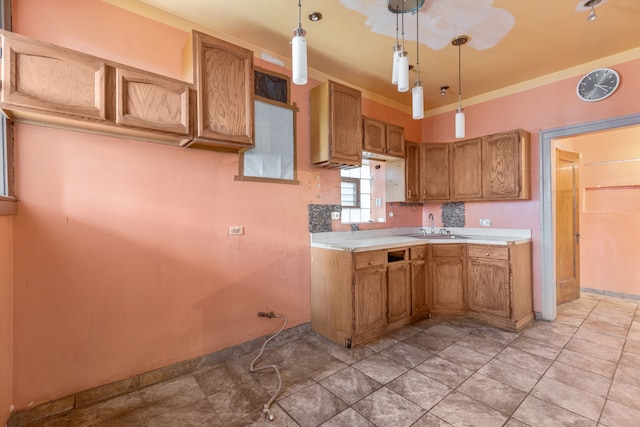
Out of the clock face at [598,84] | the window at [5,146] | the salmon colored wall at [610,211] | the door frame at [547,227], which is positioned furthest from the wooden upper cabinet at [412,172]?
the window at [5,146]

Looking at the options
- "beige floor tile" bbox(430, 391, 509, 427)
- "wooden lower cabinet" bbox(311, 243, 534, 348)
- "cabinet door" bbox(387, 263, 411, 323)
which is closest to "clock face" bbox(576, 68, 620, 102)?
"wooden lower cabinet" bbox(311, 243, 534, 348)

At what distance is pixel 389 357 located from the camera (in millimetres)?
2508

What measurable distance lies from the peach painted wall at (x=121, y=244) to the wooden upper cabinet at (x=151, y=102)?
306 mm

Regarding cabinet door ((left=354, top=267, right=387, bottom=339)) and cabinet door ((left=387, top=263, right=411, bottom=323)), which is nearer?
cabinet door ((left=354, top=267, right=387, bottom=339))

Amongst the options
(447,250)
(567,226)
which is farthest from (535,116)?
(447,250)

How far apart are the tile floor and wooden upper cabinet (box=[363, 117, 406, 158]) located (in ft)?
6.85

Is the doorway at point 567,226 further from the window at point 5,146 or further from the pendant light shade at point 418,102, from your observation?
the window at point 5,146

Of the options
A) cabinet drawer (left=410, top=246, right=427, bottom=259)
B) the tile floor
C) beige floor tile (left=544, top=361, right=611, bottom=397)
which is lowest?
the tile floor

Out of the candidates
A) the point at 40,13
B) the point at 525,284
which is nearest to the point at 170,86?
the point at 40,13

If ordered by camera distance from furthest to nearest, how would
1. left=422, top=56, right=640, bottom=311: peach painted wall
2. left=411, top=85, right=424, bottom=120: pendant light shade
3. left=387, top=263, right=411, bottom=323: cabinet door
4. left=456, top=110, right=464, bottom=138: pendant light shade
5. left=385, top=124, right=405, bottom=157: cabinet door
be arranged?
left=385, top=124, right=405, bottom=157: cabinet door
left=387, top=263, right=411, bottom=323: cabinet door
left=422, top=56, right=640, bottom=311: peach painted wall
left=456, top=110, right=464, bottom=138: pendant light shade
left=411, top=85, right=424, bottom=120: pendant light shade

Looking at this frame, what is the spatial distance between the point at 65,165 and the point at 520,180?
419cm

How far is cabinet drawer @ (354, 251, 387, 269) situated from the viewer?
2713mm

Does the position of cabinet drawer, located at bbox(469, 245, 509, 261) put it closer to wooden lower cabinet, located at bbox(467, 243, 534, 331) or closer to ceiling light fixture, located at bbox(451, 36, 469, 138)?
wooden lower cabinet, located at bbox(467, 243, 534, 331)

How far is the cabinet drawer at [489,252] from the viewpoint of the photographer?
3125 millimetres
